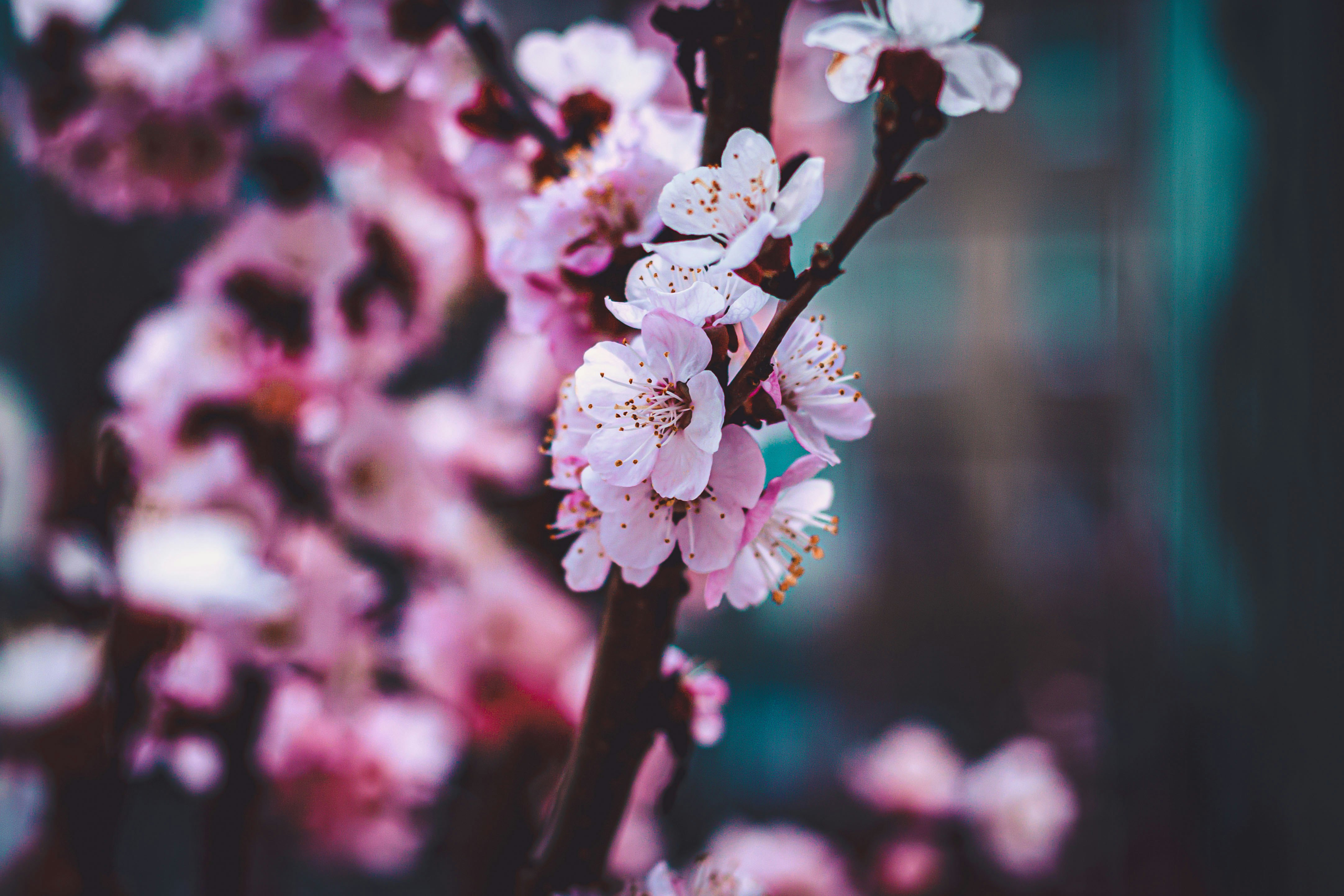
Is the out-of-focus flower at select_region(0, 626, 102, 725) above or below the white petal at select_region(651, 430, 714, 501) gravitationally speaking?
below

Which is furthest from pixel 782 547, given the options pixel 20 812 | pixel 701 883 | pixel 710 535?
pixel 20 812

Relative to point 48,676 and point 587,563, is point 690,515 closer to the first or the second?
point 587,563

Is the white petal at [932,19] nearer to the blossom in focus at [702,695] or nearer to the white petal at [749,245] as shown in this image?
the white petal at [749,245]

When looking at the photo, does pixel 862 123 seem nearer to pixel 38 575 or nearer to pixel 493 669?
pixel 493 669

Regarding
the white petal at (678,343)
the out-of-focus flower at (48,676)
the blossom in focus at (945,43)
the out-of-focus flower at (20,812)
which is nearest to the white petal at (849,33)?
the blossom in focus at (945,43)

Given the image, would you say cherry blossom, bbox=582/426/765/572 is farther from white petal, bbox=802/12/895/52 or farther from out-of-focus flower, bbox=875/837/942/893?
out-of-focus flower, bbox=875/837/942/893

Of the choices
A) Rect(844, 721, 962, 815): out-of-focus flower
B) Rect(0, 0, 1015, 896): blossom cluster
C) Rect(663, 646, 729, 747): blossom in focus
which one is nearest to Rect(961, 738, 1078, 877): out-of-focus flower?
Rect(844, 721, 962, 815): out-of-focus flower
